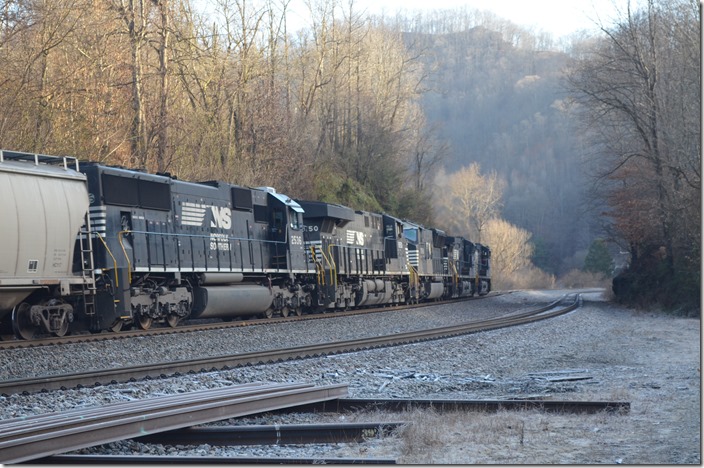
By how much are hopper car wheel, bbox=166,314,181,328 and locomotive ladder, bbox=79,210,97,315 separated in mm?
3090

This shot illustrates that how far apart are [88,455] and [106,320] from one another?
9.13 metres

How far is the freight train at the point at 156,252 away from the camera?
13.4 metres

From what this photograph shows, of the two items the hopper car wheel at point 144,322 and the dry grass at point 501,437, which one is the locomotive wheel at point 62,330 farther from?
the dry grass at point 501,437

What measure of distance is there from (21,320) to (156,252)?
151 inches

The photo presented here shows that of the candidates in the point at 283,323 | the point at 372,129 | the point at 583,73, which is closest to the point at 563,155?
the point at 372,129

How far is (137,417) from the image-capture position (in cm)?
682

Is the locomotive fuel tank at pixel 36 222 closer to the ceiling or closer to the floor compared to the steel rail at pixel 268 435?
closer to the ceiling

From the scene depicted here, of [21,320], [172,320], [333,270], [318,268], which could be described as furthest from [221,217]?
[21,320]

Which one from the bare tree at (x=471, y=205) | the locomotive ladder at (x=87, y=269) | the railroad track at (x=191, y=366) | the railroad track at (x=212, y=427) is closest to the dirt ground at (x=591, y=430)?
the railroad track at (x=212, y=427)

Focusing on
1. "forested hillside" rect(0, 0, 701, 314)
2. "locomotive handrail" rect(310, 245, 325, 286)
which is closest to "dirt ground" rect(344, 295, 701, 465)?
"locomotive handrail" rect(310, 245, 325, 286)

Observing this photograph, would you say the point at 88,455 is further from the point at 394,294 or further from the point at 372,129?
the point at 372,129

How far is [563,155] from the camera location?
139500mm

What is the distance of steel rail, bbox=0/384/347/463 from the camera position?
5.99 m

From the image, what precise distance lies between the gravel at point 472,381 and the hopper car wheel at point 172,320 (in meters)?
1.70
